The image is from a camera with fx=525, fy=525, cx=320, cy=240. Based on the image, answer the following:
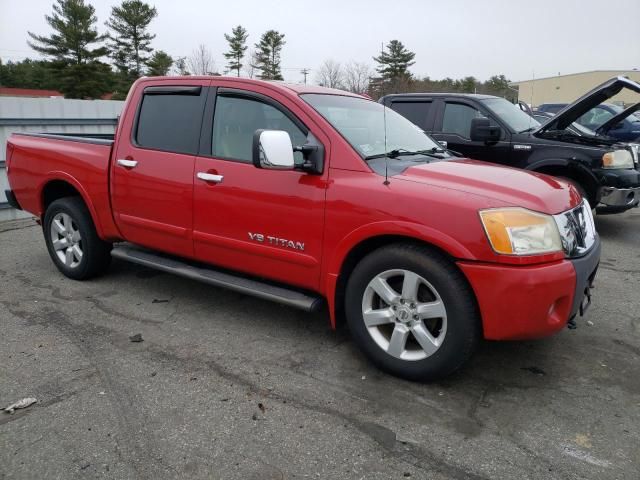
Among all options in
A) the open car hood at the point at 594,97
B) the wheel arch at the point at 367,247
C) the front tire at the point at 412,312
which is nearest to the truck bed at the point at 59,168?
the wheel arch at the point at 367,247

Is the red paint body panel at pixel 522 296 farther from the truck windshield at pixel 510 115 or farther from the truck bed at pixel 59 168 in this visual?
the truck windshield at pixel 510 115

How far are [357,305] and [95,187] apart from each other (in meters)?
2.62

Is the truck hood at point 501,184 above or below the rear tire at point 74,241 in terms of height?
above

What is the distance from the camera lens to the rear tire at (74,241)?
4.69 metres

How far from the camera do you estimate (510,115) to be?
722 centimetres

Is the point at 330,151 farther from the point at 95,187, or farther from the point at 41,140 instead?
the point at 41,140

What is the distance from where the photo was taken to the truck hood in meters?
2.86

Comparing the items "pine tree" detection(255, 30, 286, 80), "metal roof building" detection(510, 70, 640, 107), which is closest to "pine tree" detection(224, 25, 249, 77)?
"pine tree" detection(255, 30, 286, 80)

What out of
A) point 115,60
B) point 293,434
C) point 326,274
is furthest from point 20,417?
point 115,60

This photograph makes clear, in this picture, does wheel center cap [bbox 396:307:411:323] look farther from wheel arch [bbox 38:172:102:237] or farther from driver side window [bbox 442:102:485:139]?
driver side window [bbox 442:102:485:139]

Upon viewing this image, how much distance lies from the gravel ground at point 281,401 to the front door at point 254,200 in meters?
0.59

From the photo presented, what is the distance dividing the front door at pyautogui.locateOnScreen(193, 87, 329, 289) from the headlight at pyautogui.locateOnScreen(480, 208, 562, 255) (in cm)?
103

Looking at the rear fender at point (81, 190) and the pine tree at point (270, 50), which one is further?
the pine tree at point (270, 50)

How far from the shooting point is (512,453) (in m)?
2.47
